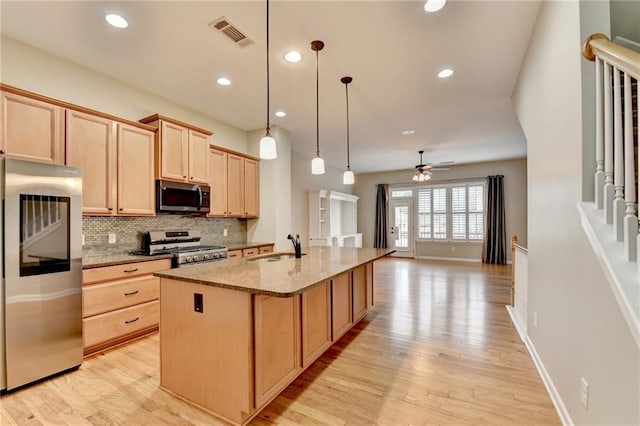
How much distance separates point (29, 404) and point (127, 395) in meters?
0.63

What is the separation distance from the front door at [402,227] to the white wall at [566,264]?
21.7ft

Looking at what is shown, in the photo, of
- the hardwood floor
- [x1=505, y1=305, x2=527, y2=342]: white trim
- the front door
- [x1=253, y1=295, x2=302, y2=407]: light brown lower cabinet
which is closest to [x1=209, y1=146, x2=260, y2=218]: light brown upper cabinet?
the hardwood floor

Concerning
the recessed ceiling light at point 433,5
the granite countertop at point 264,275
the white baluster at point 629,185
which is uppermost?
the recessed ceiling light at point 433,5

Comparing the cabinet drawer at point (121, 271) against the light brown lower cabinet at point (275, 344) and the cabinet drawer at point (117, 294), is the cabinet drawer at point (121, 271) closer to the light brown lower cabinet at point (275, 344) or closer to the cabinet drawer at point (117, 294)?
the cabinet drawer at point (117, 294)

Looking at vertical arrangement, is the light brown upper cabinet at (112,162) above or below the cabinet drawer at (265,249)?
above

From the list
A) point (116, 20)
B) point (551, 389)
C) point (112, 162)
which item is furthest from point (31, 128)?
point (551, 389)

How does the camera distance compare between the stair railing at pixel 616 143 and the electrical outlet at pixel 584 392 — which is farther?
the electrical outlet at pixel 584 392

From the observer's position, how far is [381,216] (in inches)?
370

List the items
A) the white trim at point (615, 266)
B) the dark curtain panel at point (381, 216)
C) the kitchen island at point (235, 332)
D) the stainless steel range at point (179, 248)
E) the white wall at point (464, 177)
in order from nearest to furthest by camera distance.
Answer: the white trim at point (615, 266), the kitchen island at point (235, 332), the stainless steel range at point (179, 248), the white wall at point (464, 177), the dark curtain panel at point (381, 216)

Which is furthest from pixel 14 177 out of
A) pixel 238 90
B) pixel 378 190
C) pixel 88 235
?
pixel 378 190

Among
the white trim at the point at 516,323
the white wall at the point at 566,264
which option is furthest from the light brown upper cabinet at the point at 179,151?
the white trim at the point at 516,323

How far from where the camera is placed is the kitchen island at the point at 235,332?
1.71 metres

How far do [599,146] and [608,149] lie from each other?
9 centimetres

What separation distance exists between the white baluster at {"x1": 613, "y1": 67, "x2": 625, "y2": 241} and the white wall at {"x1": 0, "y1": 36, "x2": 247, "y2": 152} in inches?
166
